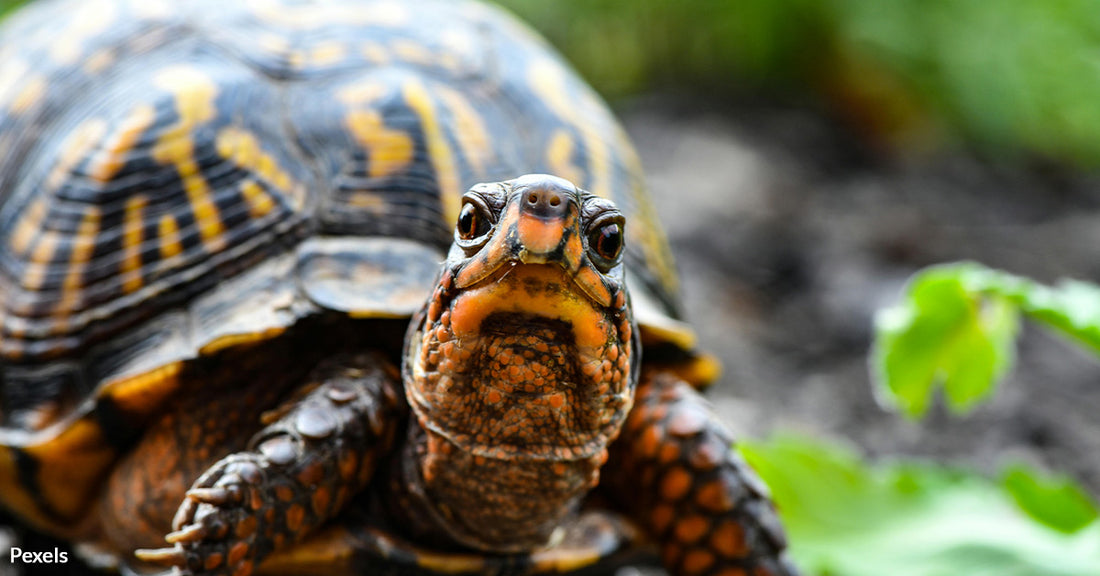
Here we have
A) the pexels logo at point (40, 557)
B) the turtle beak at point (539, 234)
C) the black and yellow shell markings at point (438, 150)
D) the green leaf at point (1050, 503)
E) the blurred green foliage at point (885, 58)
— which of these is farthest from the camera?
the blurred green foliage at point (885, 58)

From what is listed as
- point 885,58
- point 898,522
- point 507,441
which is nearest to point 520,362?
point 507,441

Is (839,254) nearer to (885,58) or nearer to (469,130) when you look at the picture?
(885,58)

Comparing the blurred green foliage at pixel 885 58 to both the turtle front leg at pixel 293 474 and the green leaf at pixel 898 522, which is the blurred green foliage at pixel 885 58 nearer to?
the green leaf at pixel 898 522

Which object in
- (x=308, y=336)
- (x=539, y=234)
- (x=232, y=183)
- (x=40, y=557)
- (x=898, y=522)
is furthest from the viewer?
(x=898, y=522)

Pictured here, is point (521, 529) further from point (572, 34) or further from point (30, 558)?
point (572, 34)

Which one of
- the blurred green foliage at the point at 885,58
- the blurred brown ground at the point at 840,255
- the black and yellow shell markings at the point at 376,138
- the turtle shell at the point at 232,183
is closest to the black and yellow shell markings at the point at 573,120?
the turtle shell at the point at 232,183

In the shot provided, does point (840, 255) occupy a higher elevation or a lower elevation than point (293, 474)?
higher
